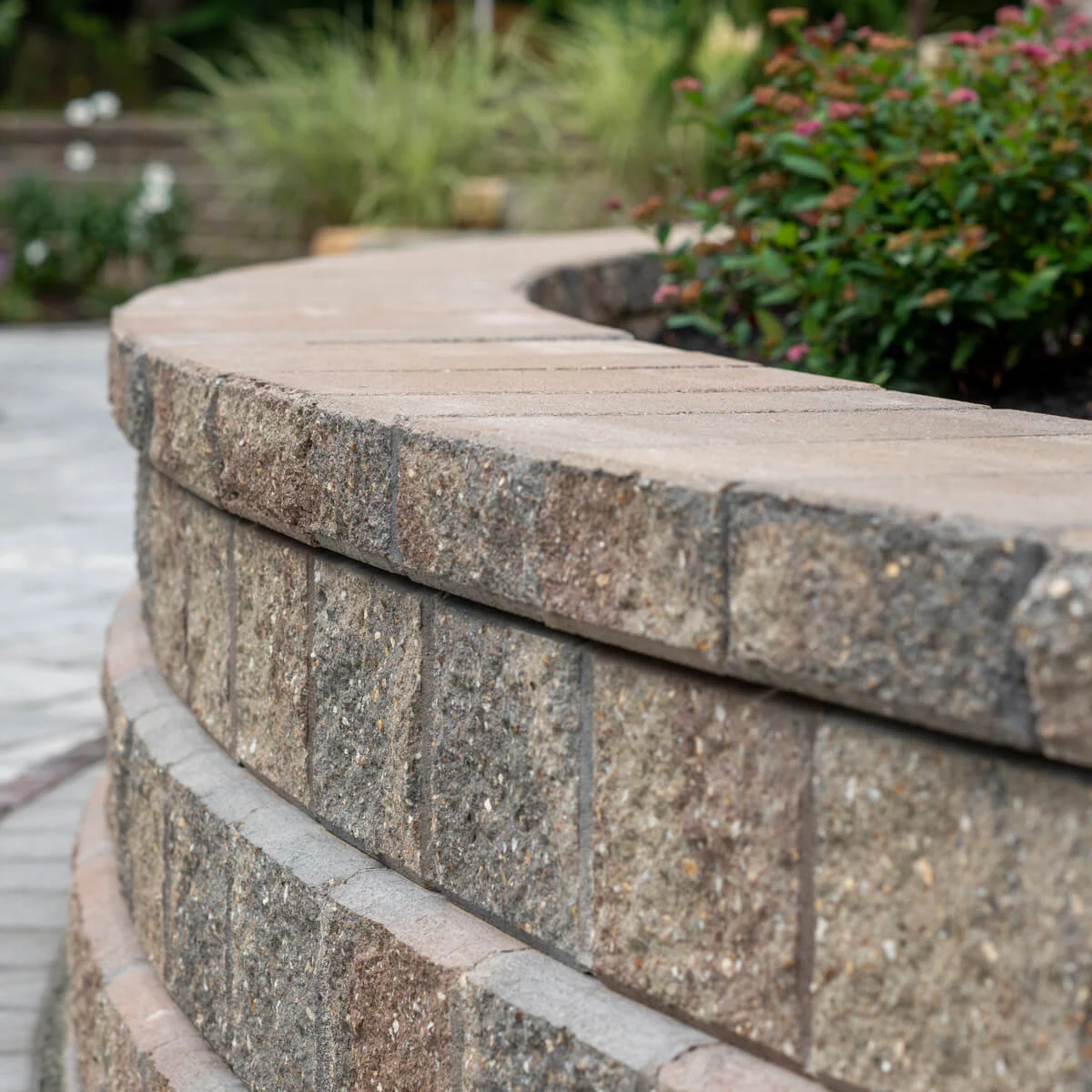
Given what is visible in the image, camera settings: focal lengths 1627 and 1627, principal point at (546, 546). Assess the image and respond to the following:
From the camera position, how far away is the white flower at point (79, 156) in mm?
14273

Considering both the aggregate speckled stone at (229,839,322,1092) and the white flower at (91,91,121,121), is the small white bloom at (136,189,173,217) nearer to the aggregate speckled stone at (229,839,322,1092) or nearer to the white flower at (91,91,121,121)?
the white flower at (91,91,121,121)

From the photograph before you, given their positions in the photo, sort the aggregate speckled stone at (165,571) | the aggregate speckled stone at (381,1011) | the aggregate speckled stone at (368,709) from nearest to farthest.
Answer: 1. the aggregate speckled stone at (381,1011)
2. the aggregate speckled stone at (368,709)
3. the aggregate speckled stone at (165,571)

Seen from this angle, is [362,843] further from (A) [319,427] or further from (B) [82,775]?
(B) [82,775]

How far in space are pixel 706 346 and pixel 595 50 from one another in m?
7.88

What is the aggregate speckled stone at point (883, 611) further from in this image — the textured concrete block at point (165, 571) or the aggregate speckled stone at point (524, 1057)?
the textured concrete block at point (165, 571)

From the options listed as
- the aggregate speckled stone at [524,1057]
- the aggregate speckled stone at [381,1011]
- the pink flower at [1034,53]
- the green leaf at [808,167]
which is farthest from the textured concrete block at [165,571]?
the pink flower at [1034,53]

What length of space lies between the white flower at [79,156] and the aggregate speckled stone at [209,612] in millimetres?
12974

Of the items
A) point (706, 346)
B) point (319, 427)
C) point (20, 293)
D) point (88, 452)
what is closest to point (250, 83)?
point (20, 293)

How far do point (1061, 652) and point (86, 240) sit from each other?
43.7 feet

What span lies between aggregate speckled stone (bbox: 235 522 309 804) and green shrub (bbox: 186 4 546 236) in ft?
32.6

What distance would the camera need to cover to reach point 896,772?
1.18m

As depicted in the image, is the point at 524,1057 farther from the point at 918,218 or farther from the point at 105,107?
the point at 105,107

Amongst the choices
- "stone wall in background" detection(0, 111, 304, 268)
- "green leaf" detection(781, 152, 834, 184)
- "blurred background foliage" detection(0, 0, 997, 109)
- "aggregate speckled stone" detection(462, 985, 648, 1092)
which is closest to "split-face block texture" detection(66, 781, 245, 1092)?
"aggregate speckled stone" detection(462, 985, 648, 1092)

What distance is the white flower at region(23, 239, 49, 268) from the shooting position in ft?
43.7
